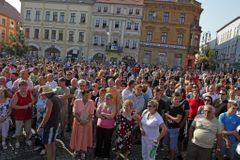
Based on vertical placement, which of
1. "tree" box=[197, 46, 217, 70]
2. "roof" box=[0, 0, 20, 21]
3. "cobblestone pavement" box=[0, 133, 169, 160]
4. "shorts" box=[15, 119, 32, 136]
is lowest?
"cobblestone pavement" box=[0, 133, 169, 160]

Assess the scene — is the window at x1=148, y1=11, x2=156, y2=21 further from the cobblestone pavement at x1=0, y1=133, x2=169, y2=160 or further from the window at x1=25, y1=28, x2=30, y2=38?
the cobblestone pavement at x1=0, y1=133, x2=169, y2=160

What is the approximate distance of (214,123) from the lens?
6.59m

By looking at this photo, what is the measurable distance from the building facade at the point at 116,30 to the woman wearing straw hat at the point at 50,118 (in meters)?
45.4

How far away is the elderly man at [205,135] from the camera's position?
6562mm

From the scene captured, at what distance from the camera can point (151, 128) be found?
7.00m

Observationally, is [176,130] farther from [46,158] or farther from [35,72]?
[35,72]

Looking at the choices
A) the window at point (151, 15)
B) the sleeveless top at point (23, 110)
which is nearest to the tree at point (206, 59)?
the window at point (151, 15)

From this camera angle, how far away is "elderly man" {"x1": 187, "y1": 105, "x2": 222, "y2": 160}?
6.56 meters

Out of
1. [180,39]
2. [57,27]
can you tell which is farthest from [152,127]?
[57,27]

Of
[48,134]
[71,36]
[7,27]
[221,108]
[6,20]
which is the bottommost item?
[48,134]

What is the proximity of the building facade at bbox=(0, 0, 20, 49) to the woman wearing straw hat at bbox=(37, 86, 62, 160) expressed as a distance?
197 feet

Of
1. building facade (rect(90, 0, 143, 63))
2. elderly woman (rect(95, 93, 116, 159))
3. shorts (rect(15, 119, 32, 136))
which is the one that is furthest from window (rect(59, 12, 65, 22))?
elderly woman (rect(95, 93, 116, 159))

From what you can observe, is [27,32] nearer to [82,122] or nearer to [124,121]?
[82,122]

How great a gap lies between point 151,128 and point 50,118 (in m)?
2.17
